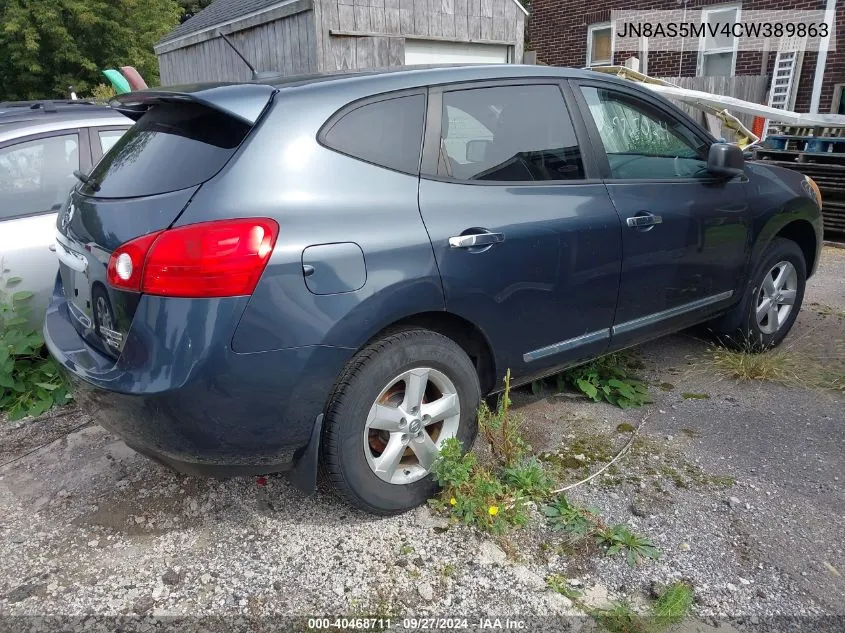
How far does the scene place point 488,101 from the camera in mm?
3004

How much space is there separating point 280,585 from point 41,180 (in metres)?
3.09

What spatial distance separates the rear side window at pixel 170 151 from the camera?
239 cm

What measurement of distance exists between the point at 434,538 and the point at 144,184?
5.65 ft

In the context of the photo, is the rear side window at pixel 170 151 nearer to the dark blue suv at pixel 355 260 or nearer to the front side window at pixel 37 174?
the dark blue suv at pixel 355 260

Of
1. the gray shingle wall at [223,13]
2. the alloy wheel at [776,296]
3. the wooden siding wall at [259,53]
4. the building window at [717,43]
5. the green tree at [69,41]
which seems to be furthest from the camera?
the green tree at [69,41]

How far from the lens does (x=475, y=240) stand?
2.73 metres

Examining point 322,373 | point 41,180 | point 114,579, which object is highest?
point 41,180

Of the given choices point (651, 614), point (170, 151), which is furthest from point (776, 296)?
point (170, 151)

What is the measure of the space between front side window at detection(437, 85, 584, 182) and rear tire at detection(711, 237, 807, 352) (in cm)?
169

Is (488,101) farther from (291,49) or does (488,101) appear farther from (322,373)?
(291,49)

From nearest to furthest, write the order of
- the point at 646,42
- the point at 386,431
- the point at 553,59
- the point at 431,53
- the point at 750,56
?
the point at 386,431 → the point at 431,53 → the point at 750,56 → the point at 646,42 → the point at 553,59

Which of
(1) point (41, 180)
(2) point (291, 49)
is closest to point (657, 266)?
(1) point (41, 180)

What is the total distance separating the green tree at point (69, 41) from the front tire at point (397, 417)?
24.5 metres

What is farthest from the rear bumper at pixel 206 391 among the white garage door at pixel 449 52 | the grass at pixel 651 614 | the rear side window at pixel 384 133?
→ the white garage door at pixel 449 52
